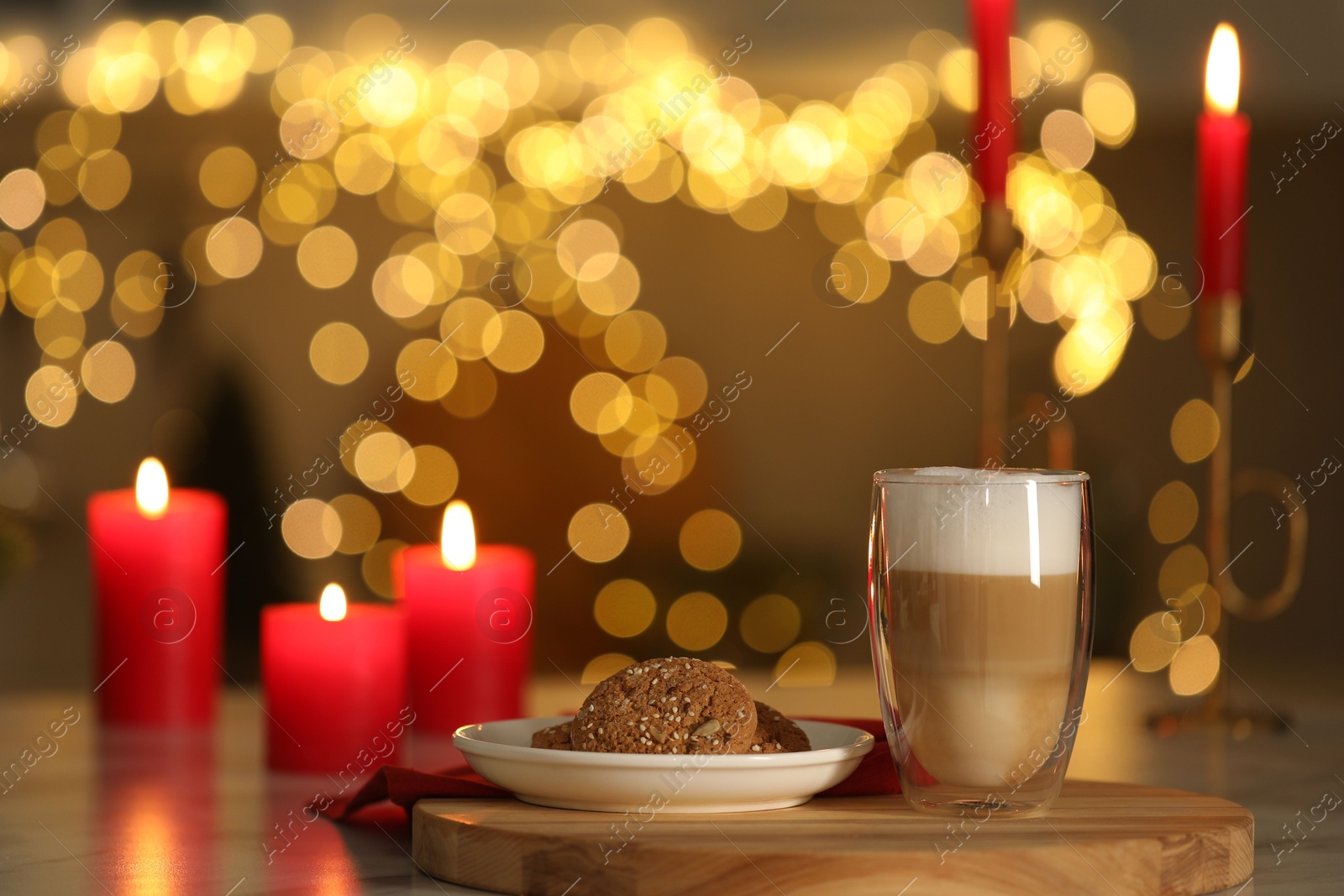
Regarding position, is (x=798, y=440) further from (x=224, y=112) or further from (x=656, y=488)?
(x=224, y=112)

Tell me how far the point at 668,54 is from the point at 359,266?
0.55m

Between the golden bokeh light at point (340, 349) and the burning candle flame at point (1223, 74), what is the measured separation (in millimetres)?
1486

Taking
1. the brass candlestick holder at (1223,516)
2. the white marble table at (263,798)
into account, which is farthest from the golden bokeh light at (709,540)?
the brass candlestick holder at (1223,516)

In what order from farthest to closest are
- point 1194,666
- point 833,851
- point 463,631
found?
1. point 1194,666
2. point 463,631
3. point 833,851

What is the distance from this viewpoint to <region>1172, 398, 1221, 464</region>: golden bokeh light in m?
2.15

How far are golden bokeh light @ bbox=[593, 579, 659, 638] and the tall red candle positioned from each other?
1434 mm

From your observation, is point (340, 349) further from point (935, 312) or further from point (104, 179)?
point (935, 312)

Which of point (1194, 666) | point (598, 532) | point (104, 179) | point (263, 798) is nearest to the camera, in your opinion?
point (263, 798)

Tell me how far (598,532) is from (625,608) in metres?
0.12

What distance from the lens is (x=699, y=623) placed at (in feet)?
6.81

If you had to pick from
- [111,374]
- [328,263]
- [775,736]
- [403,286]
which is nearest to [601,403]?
[403,286]

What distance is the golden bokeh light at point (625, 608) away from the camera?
A: 211cm

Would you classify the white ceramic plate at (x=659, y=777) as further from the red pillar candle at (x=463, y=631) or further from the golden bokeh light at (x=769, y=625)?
the golden bokeh light at (x=769, y=625)

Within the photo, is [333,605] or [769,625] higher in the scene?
[333,605]
